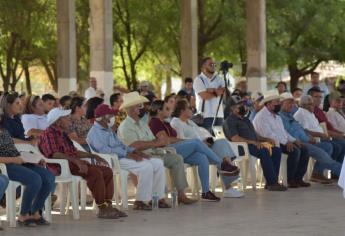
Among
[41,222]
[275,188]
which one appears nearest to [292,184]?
[275,188]

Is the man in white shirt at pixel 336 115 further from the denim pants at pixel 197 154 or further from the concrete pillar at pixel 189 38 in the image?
the concrete pillar at pixel 189 38

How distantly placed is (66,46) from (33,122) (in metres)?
13.8

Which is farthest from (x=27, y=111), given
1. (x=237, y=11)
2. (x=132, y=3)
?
(x=132, y=3)

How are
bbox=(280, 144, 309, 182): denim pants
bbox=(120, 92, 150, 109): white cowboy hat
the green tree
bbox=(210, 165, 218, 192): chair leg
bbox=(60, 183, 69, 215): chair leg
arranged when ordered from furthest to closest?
the green tree
bbox=(280, 144, 309, 182): denim pants
bbox=(210, 165, 218, 192): chair leg
bbox=(120, 92, 150, 109): white cowboy hat
bbox=(60, 183, 69, 215): chair leg

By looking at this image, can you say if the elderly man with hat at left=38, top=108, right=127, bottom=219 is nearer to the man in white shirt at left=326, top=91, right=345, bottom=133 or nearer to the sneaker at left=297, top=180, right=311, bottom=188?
the sneaker at left=297, top=180, right=311, bottom=188

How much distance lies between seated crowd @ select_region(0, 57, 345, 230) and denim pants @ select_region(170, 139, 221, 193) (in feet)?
0.04

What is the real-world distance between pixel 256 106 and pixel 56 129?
656 centimetres

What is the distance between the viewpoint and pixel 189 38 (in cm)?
3152

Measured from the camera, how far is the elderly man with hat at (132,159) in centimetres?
1392

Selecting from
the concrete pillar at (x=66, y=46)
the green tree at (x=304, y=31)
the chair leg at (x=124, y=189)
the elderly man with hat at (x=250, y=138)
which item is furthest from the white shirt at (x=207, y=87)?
the green tree at (x=304, y=31)

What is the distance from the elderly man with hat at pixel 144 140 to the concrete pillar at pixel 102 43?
11096 mm

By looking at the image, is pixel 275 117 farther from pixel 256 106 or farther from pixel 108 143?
pixel 108 143

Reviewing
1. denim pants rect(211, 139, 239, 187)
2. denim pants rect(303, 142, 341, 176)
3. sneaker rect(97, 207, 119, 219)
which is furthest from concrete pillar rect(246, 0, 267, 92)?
sneaker rect(97, 207, 119, 219)

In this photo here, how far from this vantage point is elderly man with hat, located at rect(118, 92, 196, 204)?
14430 mm
